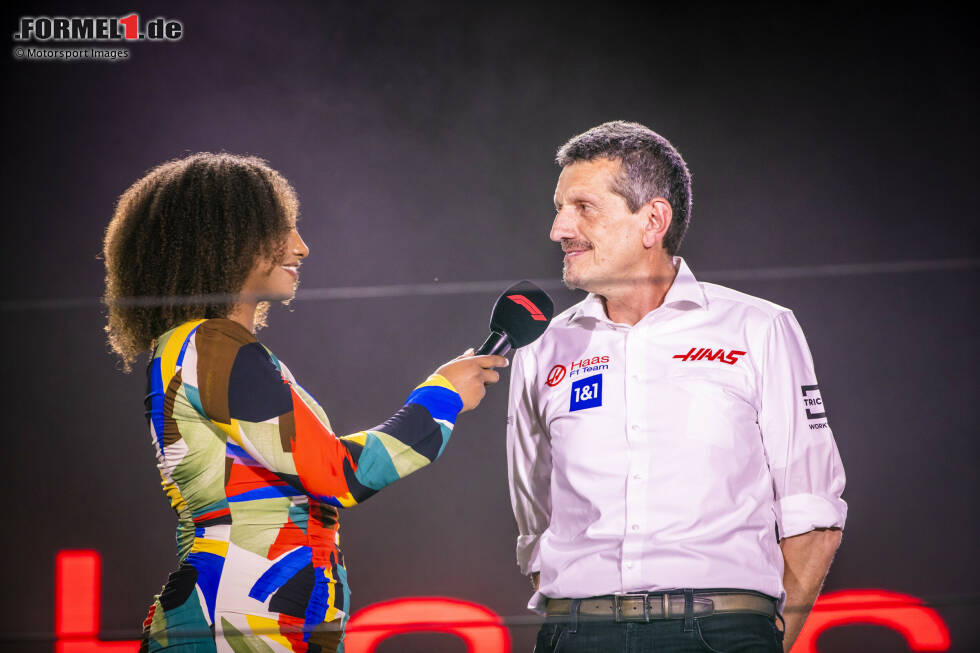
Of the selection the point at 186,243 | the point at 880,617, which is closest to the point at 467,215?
the point at 186,243

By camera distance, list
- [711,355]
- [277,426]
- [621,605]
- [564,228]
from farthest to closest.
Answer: [564,228] → [711,355] → [621,605] → [277,426]

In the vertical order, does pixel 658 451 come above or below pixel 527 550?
above

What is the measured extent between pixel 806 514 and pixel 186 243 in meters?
0.95

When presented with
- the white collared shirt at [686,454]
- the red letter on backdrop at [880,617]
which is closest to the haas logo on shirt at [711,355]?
the white collared shirt at [686,454]

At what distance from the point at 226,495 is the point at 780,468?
30.0 inches

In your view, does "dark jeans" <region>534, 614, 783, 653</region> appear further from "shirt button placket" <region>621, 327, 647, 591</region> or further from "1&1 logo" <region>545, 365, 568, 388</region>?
"1&1 logo" <region>545, 365, 568, 388</region>

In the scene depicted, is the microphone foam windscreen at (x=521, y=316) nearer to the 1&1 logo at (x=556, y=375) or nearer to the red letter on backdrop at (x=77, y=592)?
the 1&1 logo at (x=556, y=375)

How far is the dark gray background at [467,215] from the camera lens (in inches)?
58.4

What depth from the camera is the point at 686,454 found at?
116 centimetres

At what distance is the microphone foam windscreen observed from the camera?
4.03ft

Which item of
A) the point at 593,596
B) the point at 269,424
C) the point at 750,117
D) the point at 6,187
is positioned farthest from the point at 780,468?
the point at 6,187

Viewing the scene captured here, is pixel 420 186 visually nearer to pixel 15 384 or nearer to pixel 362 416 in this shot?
pixel 362 416

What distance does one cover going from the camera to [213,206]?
1167 mm

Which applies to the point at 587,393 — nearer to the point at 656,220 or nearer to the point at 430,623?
the point at 656,220
